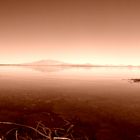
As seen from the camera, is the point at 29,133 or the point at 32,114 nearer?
the point at 29,133

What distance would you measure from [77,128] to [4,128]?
541 cm

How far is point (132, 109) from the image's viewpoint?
93.1 feet

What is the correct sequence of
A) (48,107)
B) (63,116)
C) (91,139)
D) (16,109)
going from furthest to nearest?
(48,107) < (16,109) < (63,116) < (91,139)

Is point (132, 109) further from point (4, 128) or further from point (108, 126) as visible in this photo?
point (4, 128)

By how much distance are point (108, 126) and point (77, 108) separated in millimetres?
7783

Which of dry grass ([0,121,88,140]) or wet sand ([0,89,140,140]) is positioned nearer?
dry grass ([0,121,88,140])

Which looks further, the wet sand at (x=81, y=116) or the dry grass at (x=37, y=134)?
the wet sand at (x=81, y=116)

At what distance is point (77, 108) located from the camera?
1134 inches

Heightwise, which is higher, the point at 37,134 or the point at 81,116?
the point at 37,134

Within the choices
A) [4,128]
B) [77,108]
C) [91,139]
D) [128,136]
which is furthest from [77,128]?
[77,108]

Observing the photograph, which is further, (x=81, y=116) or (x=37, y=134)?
(x=81, y=116)

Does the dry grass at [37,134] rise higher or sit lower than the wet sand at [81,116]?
higher

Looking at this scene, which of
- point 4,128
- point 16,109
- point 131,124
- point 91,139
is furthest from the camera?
point 16,109

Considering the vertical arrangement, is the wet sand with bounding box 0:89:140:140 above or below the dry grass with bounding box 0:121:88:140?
below
